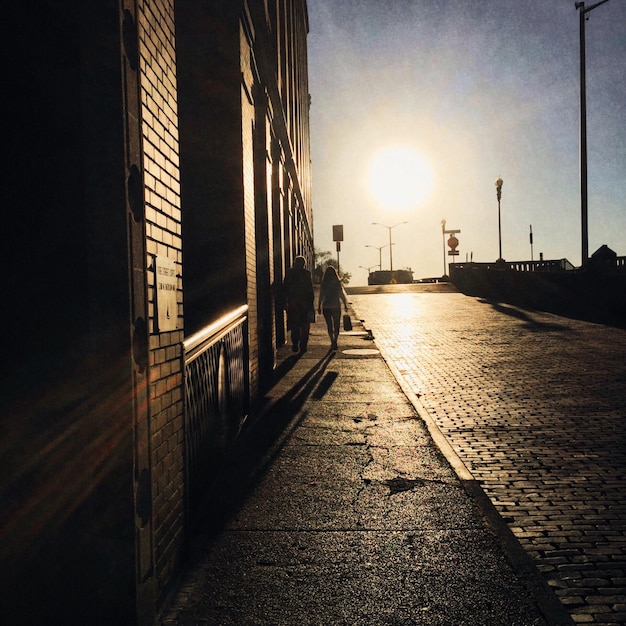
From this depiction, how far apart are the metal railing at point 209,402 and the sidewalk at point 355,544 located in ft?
0.81

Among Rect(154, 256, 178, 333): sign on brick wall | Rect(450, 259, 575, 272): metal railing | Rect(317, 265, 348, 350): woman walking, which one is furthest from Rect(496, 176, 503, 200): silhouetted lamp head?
Rect(154, 256, 178, 333): sign on brick wall

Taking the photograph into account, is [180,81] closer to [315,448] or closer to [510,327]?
[315,448]

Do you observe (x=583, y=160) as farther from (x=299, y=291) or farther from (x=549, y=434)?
(x=549, y=434)

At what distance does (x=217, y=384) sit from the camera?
5484mm

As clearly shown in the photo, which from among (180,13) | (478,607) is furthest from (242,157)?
(478,607)

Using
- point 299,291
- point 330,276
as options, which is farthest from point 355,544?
point 330,276

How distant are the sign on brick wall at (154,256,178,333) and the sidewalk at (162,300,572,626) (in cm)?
147

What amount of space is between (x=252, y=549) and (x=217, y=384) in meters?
1.80

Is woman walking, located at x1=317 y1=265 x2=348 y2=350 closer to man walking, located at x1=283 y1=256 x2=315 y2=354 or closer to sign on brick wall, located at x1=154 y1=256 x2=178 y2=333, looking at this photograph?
man walking, located at x1=283 y1=256 x2=315 y2=354

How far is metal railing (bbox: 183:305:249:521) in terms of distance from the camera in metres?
4.27

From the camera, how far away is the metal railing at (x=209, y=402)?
4273 millimetres

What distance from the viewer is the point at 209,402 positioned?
5.07 m

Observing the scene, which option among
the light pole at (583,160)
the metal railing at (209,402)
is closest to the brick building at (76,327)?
the metal railing at (209,402)

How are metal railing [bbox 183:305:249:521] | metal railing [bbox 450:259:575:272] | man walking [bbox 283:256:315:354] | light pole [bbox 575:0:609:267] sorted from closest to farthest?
metal railing [bbox 183:305:249:521] → man walking [bbox 283:256:315:354] → light pole [bbox 575:0:609:267] → metal railing [bbox 450:259:575:272]
